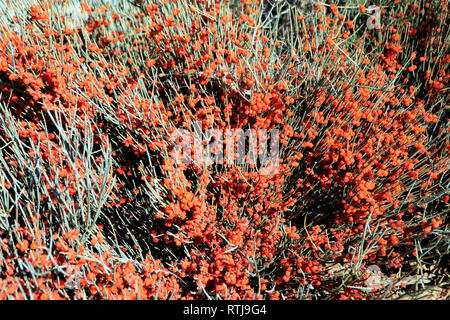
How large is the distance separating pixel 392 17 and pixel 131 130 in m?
3.18

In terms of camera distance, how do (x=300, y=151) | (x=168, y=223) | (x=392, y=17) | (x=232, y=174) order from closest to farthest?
(x=168, y=223) → (x=232, y=174) → (x=300, y=151) → (x=392, y=17)

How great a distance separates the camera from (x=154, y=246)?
2.95 meters

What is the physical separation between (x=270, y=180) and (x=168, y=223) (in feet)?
3.07

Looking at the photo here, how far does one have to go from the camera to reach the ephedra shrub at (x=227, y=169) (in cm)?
254

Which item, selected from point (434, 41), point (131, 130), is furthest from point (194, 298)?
point (434, 41)

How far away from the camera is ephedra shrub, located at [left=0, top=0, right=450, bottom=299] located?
2.54m

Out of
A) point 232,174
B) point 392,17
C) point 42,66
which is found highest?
point 392,17

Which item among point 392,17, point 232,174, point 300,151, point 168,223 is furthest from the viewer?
point 392,17

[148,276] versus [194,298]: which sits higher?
[148,276]

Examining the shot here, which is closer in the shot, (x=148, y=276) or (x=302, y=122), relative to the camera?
(x=148, y=276)

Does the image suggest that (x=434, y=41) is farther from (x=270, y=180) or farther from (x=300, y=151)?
(x=270, y=180)

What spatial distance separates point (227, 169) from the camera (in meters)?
3.10
